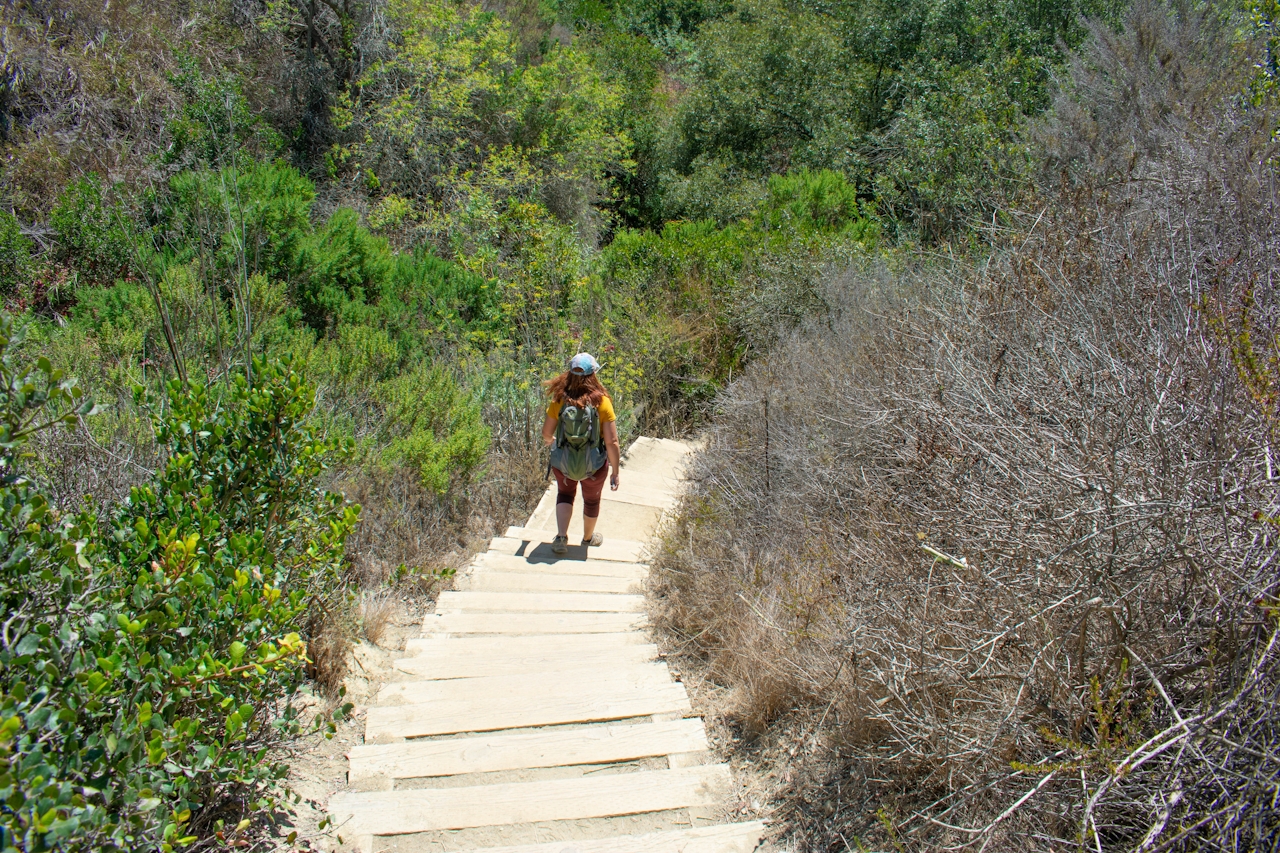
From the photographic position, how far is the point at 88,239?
9.71 m

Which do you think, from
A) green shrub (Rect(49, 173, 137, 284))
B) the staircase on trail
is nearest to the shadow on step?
the staircase on trail

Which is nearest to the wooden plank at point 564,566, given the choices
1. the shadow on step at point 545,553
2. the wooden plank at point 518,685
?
the shadow on step at point 545,553

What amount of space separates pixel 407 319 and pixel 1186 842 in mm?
9784

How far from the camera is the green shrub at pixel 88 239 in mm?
9641

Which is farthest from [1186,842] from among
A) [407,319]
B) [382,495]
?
[407,319]

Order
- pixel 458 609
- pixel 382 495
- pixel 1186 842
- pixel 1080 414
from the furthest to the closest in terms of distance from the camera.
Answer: pixel 382 495
pixel 458 609
pixel 1080 414
pixel 1186 842

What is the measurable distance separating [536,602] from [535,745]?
1666 millimetres

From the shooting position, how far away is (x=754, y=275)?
11.5 m

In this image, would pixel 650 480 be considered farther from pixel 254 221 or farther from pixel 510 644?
pixel 254 221

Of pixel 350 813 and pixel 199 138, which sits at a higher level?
pixel 199 138

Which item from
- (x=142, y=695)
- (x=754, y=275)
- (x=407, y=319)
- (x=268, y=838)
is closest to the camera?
(x=142, y=695)

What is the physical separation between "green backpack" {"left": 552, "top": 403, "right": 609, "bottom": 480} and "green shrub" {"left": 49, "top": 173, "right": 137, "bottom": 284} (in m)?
7.20

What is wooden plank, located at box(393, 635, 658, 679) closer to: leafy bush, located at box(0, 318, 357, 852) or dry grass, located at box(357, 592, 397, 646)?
dry grass, located at box(357, 592, 397, 646)

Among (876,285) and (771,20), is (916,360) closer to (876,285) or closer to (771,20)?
(876,285)
